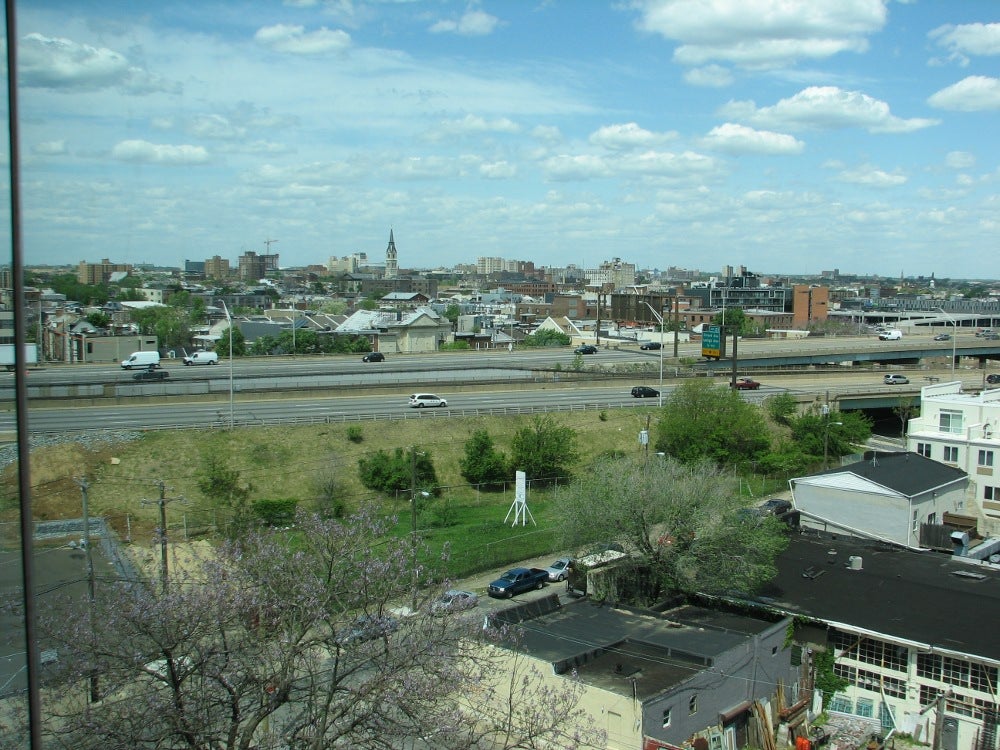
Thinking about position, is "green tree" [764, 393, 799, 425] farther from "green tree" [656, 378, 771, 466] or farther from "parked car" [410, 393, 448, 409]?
"parked car" [410, 393, 448, 409]

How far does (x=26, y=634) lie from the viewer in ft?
10.2

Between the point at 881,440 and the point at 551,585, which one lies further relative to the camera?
the point at 881,440

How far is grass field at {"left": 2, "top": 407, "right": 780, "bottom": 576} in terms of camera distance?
1956cm

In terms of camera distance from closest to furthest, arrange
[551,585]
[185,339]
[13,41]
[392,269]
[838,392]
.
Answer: [13,41] → [551,585] → [838,392] → [185,339] → [392,269]

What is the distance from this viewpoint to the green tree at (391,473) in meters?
23.7

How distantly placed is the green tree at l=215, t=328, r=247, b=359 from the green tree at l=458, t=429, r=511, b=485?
22792mm

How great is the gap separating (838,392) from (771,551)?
2413 cm

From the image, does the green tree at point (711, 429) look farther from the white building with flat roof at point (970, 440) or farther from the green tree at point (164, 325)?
the green tree at point (164, 325)

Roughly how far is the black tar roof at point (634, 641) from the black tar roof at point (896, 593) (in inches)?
55.8

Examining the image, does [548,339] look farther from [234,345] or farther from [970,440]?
[970,440]

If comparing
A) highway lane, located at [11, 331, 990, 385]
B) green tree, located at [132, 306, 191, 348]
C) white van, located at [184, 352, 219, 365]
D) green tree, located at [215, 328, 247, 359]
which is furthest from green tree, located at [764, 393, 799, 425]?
green tree, located at [132, 306, 191, 348]

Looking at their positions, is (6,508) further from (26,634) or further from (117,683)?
(117,683)

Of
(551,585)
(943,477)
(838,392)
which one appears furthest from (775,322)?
(551,585)

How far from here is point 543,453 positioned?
2567cm
